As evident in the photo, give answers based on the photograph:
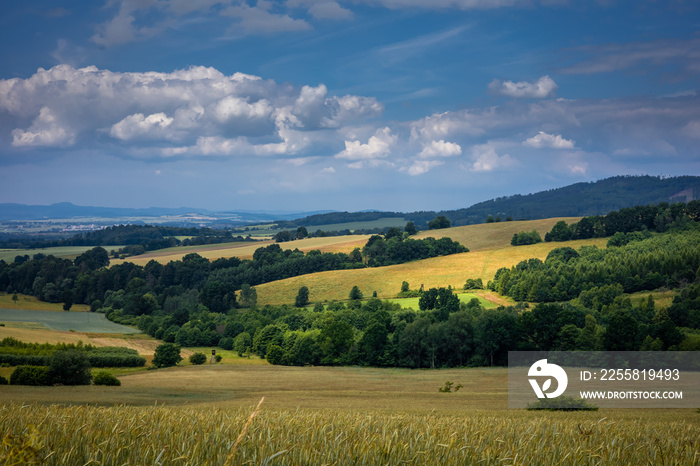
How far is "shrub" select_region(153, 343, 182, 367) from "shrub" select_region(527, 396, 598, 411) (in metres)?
65.2

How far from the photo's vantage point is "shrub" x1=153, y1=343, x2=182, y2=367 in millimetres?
80625

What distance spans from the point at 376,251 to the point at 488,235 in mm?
37054

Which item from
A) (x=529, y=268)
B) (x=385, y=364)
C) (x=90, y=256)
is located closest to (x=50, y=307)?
(x=90, y=256)

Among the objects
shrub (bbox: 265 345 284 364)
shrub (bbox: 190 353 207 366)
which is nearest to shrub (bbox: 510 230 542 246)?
shrub (bbox: 265 345 284 364)

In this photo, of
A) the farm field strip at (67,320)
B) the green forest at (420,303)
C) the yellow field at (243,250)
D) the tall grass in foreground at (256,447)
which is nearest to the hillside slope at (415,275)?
the green forest at (420,303)

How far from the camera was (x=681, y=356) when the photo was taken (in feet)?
212

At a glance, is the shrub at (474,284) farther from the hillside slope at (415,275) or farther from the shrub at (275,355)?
the shrub at (275,355)

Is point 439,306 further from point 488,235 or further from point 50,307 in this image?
point 50,307

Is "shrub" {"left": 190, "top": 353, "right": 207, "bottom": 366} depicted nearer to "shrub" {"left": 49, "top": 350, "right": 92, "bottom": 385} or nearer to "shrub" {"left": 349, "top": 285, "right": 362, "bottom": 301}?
"shrub" {"left": 49, "top": 350, "right": 92, "bottom": 385}

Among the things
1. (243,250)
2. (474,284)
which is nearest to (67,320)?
(243,250)

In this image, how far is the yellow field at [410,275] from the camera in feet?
407

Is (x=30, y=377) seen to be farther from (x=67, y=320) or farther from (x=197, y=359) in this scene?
(x=67, y=320)

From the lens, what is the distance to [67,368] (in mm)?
51469

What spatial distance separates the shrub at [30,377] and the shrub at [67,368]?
76 cm
